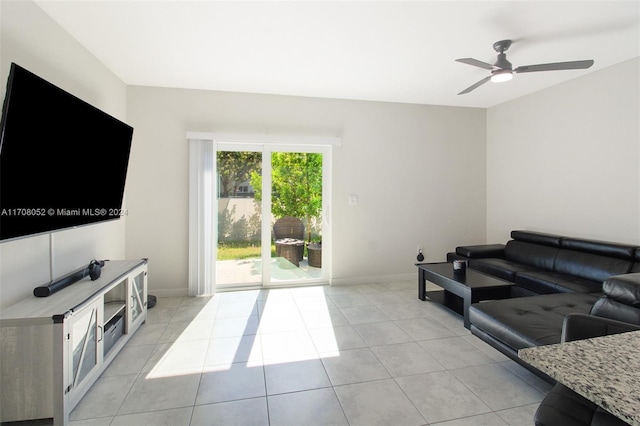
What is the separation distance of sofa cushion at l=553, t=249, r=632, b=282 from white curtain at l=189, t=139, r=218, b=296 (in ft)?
13.6

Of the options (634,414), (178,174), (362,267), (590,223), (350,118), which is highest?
Result: (350,118)

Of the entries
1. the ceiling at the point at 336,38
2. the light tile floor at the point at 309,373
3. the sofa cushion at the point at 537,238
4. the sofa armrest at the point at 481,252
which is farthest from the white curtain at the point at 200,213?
the sofa cushion at the point at 537,238

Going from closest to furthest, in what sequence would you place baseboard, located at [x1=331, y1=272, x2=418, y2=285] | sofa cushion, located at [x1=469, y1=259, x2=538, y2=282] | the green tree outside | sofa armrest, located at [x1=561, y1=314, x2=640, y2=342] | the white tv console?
sofa armrest, located at [x1=561, y1=314, x2=640, y2=342], the white tv console, sofa cushion, located at [x1=469, y1=259, x2=538, y2=282], the green tree outside, baseboard, located at [x1=331, y1=272, x2=418, y2=285]

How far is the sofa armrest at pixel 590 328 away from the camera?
1.30 meters

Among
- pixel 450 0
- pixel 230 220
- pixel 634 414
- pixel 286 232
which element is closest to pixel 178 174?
pixel 230 220

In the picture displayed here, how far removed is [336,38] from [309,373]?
9.06ft

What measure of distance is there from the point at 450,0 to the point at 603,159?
2711 millimetres

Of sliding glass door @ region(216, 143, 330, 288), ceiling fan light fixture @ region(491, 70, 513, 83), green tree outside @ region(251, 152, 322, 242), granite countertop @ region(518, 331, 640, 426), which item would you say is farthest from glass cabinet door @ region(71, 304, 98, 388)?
ceiling fan light fixture @ region(491, 70, 513, 83)

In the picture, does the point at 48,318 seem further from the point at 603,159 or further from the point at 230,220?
the point at 603,159

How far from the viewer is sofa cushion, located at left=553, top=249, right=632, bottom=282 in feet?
9.81

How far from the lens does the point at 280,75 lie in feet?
11.7

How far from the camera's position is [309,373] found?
2.27m

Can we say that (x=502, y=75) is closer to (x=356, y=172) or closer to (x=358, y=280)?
(x=356, y=172)

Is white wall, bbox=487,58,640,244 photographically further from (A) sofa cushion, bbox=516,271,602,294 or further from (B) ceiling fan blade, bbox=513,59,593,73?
(B) ceiling fan blade, bbox=513,59,593,73
